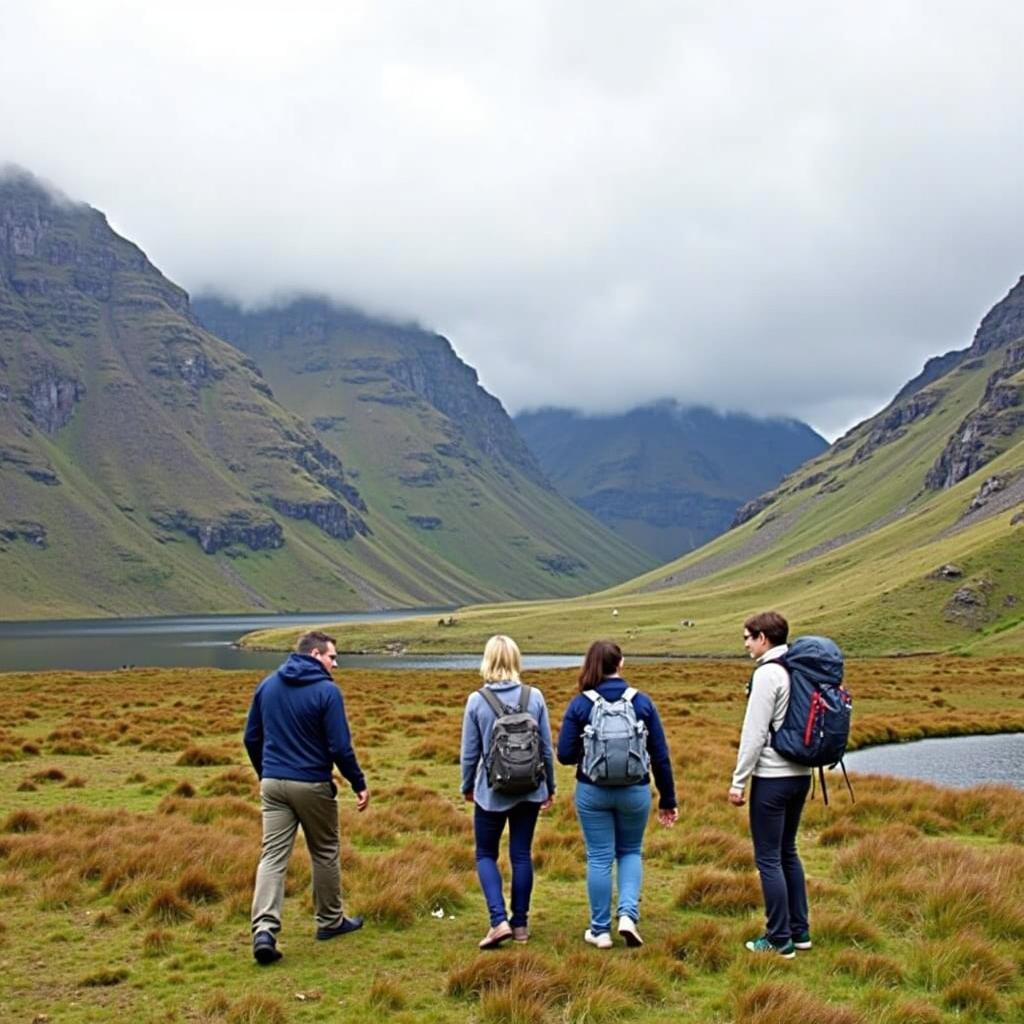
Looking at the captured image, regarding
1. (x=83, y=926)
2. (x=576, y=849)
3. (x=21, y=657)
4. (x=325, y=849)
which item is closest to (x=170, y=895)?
(x=83, y=926)

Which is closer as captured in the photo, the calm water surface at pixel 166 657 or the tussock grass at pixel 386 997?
the tussock grass at pixel 386 997

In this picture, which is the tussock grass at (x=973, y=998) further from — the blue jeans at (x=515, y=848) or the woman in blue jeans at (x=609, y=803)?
the blue jeans at (x=515, y=848)

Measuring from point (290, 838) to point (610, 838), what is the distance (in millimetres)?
3336

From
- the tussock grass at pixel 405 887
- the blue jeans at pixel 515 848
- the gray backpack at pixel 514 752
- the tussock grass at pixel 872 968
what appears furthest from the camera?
the tussock grass at pixel 405 887

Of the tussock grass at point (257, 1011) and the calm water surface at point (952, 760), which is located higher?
the tussock grass at point (257, 1011)

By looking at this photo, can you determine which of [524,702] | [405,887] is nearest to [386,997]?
[524,702]

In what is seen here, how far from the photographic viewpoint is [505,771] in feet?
31.8

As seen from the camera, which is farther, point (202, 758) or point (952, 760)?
point (952, 760)

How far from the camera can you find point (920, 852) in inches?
518

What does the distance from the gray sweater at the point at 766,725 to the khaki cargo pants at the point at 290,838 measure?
168 inches

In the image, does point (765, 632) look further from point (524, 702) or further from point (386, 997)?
point (386, 997)

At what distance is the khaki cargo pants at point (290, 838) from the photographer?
9.98 metres

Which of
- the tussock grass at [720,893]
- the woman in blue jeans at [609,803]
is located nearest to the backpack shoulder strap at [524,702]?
the woman in blue jeans at [609,803]

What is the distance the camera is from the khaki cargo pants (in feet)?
32.7
